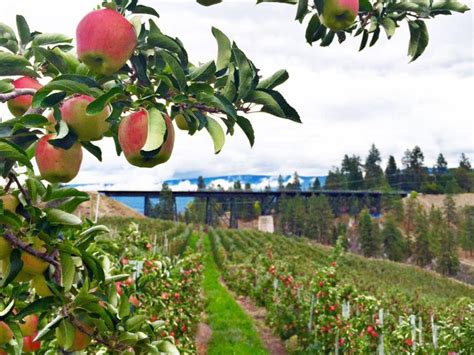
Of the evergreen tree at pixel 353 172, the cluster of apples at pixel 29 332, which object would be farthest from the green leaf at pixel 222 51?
the evergreen tree at pixel 353 172

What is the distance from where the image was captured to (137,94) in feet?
3.36

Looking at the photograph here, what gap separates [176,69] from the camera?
101 centimetres

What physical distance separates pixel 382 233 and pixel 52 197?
5575 centimetres

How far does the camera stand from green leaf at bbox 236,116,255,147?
3.60 ft

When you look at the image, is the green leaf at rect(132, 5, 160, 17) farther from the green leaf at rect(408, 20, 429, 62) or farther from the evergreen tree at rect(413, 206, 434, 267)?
the evergreen tree at rect(413, 206, 434, 267)

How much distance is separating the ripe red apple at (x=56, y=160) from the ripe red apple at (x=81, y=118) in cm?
7

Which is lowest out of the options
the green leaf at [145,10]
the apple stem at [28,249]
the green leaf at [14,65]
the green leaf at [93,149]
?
the apple stem at [28,249]

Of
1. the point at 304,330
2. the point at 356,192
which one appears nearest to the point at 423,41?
the point at 304,330

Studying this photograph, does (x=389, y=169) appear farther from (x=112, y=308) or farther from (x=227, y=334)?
(x=112, y=308)

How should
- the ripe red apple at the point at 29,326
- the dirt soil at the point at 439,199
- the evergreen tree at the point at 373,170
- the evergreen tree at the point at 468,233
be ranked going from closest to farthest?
1. the ripe red apple at the point at 29,326
2. the evergreen tree at the point at 468,233
3. the dirt soil at the point at 439,199
4. the evergreen tree at the point at 373,170

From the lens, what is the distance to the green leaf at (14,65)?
121 centimetres

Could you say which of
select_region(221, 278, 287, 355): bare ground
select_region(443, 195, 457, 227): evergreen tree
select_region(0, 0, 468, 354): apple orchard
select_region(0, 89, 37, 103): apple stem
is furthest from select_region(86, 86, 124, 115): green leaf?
select_region(443, 195, 457, 227): evergreen tree

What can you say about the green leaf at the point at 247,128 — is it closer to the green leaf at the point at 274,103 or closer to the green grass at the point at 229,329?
the green leaf at the point at 274,103

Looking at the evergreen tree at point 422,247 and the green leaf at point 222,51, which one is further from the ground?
the green leaf at point 222,51
